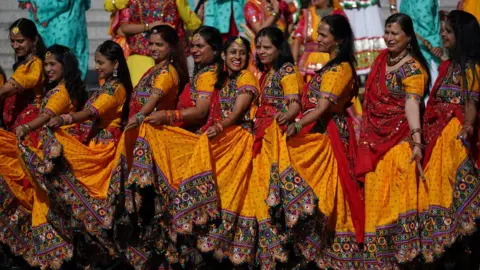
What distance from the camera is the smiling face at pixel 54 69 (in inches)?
357

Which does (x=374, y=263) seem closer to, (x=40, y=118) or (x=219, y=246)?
(x=219, y=246)

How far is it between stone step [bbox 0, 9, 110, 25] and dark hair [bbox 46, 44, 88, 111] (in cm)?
412

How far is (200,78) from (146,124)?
656 millimetres

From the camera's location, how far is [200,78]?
8.48 meters

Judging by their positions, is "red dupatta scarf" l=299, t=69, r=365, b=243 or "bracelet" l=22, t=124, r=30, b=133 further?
"bracelet" l=22, t=124, r=30, b=133

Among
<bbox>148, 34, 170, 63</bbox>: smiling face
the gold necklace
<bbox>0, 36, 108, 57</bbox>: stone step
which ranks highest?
<bbox>148, 34, 170, 63</bbox>: smiling face

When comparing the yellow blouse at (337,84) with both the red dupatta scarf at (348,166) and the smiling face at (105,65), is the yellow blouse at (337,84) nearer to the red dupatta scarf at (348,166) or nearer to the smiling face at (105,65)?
the red dupatta scarf at (348,166)

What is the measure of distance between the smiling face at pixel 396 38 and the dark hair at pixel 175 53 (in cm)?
157

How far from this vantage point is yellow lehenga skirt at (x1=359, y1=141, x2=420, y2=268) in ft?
25.1

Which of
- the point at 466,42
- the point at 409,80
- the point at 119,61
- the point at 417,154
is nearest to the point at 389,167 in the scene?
the point at 417,154

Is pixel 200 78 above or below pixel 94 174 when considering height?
above

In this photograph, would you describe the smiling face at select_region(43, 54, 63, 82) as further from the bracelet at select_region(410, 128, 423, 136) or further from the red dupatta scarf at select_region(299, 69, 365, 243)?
the bracelet at select_region(410, 128, 423, 136)

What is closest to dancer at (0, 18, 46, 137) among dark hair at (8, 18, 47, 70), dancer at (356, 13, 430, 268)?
dark hair at (8, 18, 47, 70)

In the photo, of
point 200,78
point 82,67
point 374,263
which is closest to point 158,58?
point 200,78
